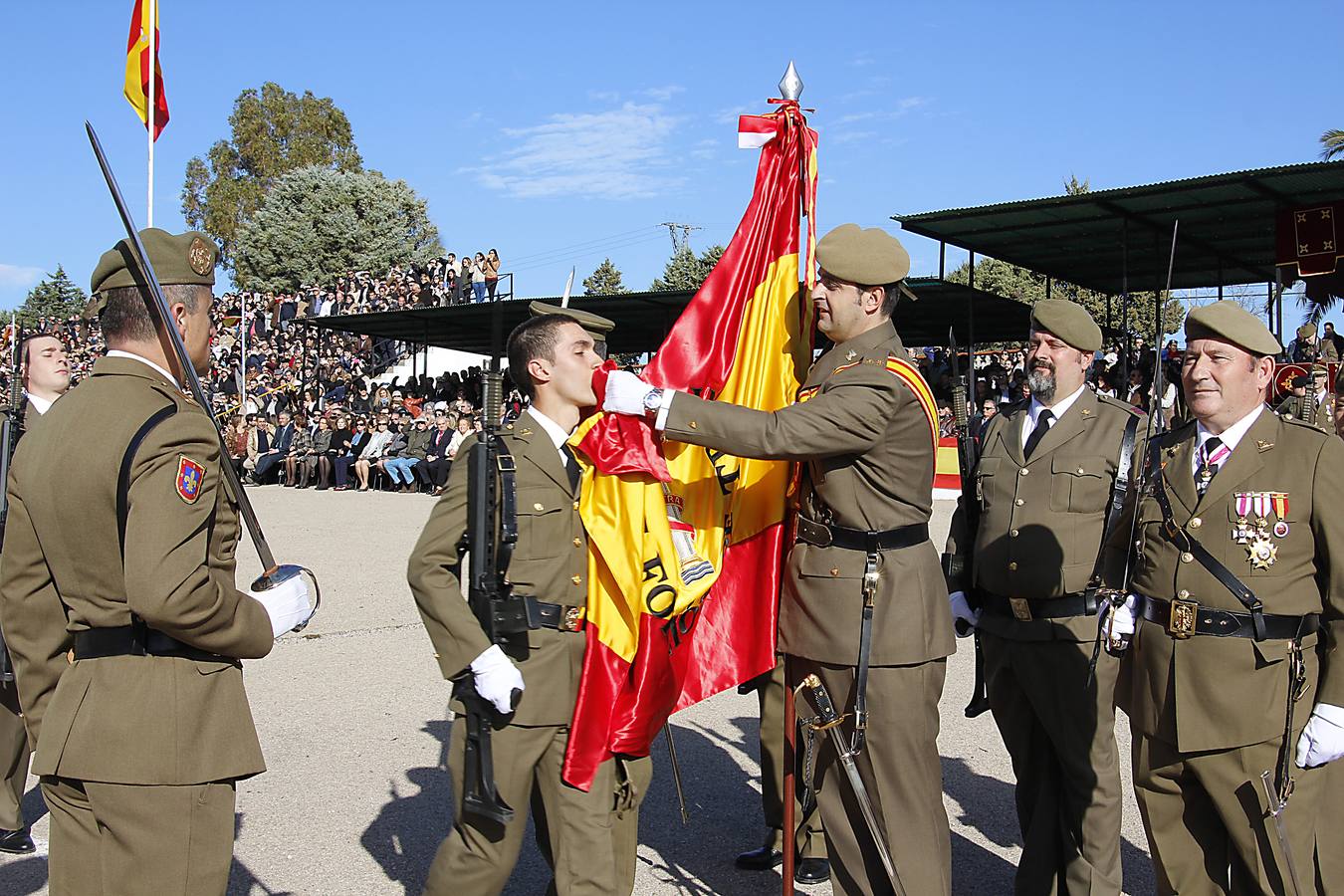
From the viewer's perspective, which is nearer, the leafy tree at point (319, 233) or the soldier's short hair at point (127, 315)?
the soldier's short hair at point (127, 315)

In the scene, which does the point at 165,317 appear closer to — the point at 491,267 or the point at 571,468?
the point at 571,468

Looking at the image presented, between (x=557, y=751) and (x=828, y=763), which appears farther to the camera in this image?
(x=828, y=763)

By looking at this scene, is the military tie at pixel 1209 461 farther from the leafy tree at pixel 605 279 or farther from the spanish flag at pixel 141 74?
the leafy tree at pixel 605 279

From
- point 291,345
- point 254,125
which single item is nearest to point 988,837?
point 291,345

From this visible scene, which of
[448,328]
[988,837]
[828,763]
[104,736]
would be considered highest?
[448,328]

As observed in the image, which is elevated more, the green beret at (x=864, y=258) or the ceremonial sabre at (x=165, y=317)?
the green beret at (x=864, y=258)

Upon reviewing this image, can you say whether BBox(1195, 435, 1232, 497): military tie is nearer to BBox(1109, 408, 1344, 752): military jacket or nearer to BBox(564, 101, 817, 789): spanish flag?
BBox(1109, 408, 1344, 752): military jacket

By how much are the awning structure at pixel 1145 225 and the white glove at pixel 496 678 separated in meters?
12.9

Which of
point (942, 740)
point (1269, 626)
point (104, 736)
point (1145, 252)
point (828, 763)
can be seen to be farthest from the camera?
point (1145, 252)

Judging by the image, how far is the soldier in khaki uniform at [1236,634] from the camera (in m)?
3.33

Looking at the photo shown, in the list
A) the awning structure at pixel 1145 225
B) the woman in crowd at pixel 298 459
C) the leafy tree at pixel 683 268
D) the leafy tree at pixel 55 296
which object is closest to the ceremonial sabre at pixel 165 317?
the awning structure at pixel 1145 225

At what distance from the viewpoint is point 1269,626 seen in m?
3.38

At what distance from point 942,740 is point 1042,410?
2.42 metres

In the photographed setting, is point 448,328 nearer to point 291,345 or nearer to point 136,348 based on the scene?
point 291,345
